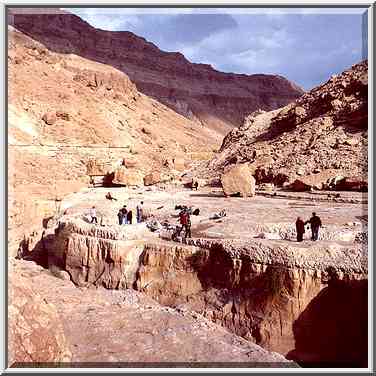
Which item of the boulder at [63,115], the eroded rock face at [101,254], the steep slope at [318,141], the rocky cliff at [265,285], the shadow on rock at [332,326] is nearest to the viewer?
the shadow on rock at [332,326]

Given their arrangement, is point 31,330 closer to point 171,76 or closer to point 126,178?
point 126,178

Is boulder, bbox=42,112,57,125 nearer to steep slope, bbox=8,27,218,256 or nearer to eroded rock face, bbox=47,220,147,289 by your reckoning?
steep slope, bbox=8,27,218,256

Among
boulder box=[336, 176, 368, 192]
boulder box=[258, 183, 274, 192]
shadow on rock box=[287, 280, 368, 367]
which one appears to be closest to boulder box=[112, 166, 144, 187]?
boulder box=[258, 183, 274, 192]

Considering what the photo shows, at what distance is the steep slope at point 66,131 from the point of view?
2014 centimetres

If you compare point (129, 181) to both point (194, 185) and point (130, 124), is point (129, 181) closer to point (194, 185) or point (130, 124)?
point (194, 185)

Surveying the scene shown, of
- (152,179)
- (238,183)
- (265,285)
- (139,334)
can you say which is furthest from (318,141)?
(139,334)

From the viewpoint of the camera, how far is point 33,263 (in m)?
12.5

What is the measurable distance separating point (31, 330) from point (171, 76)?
7105 centimetres

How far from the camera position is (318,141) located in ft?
68.9

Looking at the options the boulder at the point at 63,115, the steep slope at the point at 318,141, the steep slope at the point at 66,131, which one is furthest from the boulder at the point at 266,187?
the boulder at the point at 63,115

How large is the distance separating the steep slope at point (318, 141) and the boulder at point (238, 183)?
2681 millimetres

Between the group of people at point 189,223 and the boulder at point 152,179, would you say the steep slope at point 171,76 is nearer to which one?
the boulder at point 152,179

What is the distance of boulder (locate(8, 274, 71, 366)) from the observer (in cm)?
472

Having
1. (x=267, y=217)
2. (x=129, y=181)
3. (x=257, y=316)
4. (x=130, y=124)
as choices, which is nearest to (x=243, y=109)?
(x=130, y=124)
